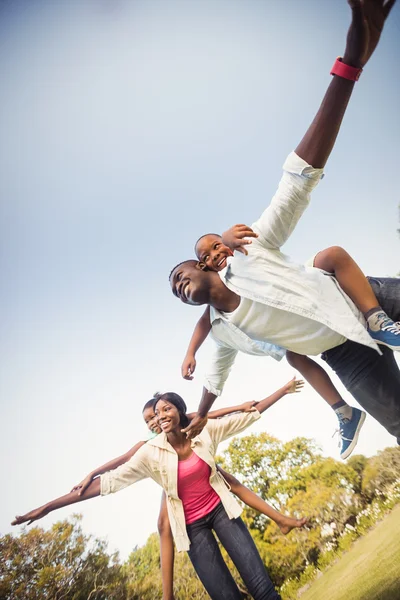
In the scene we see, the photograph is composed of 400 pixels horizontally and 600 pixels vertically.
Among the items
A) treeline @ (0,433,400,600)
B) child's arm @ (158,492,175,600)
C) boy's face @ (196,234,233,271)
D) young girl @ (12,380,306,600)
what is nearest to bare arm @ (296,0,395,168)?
boy's face @ (196,234,233,271)

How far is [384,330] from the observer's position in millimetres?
1242

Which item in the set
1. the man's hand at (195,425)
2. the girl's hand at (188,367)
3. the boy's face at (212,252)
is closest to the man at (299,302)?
the boy's face at (212,252)

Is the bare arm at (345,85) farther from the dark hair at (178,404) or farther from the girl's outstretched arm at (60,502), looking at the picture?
the girl's outstretched arm at (60,502)

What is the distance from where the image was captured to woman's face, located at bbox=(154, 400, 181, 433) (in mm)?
2570

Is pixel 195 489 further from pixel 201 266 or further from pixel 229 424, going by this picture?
pixel 201 266

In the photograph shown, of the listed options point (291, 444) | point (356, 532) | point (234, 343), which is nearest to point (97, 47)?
point (234, 343)

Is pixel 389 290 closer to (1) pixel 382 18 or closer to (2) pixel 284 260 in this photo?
(2) pixel 284 260

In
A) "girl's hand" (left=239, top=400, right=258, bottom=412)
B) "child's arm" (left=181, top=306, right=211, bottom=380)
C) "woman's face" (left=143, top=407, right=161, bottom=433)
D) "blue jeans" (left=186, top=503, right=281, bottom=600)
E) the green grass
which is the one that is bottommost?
the green grass

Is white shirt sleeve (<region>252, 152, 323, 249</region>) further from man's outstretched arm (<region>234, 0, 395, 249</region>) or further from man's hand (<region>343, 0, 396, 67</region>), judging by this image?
man's hand (<region>343, 0, 396, 67</region>)

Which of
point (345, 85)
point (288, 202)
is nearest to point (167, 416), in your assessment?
point (288, 202)

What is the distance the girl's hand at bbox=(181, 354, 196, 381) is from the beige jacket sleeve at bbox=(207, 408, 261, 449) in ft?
3.40

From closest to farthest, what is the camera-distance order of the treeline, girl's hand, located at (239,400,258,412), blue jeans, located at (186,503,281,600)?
blue jeans, located at (186,503,281,600) < girl's hand, located at (239,400,258,412) < the treeline

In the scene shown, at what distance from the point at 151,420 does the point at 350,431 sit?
1793 millimetres

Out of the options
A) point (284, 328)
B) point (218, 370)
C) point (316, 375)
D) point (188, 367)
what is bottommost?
point (316, 375)
